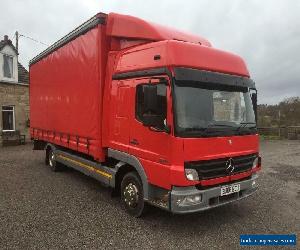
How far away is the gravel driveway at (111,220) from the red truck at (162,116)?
531 millimetres

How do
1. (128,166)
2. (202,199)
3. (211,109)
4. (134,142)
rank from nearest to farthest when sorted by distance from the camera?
(202,199)
(211,109)
(134,142)
(128,166)

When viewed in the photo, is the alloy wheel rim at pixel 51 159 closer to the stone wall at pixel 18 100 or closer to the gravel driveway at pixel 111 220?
the gravel driveway at pixel 111 220

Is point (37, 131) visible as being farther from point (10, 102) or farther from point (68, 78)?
point (10, 102)

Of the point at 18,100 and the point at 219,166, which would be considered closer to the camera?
the point at 219,166

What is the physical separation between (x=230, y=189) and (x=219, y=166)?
0.51 m

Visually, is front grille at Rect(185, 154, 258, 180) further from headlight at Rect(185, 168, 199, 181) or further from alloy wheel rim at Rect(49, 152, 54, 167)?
alloy wheel rim at Rect(49, 152, 54, 167)

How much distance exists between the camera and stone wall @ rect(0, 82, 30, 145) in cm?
1955

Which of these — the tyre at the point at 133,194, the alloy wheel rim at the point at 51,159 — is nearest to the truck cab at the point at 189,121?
the tyre at the point at 133,194

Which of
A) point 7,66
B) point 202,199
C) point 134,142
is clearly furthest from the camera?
point 7,66

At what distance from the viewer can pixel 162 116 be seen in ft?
17.0

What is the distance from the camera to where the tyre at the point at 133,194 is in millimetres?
5977

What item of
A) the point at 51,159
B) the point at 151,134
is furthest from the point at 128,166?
the point at 51,159

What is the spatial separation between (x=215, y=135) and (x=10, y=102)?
1755cm

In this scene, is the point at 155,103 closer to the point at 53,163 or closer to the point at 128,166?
the point at 128,166
